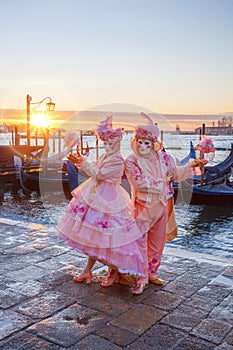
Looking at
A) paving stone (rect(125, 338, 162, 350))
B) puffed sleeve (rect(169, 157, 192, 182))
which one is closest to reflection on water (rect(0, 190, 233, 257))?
puffed sleeve (rect(169, 157, 192, 182))

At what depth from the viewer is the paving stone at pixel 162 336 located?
2.49 m

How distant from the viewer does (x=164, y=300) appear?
317 centimetres

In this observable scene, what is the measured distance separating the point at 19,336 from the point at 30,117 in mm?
17340

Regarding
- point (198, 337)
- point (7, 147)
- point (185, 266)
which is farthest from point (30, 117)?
point (198, 337)

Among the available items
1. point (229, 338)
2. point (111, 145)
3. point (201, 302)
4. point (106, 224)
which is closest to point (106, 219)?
point (106, 224)

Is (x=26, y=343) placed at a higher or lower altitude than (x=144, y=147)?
lower

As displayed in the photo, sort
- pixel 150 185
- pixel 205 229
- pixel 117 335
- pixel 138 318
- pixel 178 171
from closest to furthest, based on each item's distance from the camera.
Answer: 1. pixel 117 335
2. pixel 138 318
3. pixel 150 185
4. pixel 178 171
5. pixel 205 229

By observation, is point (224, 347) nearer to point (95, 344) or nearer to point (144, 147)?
point (95, 344)

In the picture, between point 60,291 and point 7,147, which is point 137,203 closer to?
point 60,291

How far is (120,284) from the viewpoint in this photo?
11.6 ft

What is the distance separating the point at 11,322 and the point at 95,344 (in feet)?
2.20

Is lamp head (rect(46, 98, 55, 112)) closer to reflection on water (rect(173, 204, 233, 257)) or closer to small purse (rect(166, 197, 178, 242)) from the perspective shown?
reflection on water (rect(173, 204, 233, 257))

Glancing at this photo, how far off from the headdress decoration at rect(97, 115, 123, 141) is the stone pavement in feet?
4.29

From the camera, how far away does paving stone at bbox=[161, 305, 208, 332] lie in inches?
108
